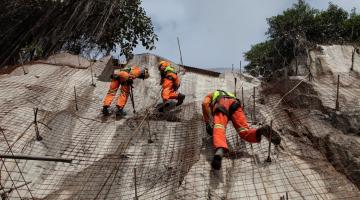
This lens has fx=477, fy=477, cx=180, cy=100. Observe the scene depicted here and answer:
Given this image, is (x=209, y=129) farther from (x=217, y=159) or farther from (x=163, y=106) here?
(x=163, y=106)

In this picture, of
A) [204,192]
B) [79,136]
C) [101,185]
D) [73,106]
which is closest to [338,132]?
[204,192]

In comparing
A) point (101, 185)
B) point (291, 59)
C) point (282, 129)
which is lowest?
point (101, 185)

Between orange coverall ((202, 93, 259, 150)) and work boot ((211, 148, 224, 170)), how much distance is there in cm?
6

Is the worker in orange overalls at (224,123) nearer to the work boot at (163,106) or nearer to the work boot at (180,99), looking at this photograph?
the work boot at (163,106)

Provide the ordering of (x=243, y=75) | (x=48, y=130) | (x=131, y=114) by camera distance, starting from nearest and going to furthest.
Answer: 1. (x=48, y=130)
2. (x=131, y=114)
3. (x=243, y=75)

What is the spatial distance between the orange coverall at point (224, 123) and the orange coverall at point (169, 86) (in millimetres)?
1670

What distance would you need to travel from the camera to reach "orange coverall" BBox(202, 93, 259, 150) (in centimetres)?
627

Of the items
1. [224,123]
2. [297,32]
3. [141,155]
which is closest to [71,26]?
[297,32]

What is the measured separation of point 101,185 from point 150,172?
712 millimetres

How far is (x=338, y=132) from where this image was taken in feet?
23.3

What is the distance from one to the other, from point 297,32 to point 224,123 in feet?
22.0

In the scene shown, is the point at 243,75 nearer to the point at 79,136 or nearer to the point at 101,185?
the point at 79,136

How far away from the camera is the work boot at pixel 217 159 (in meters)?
6.14

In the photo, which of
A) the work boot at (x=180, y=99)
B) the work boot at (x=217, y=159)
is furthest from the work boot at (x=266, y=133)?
the work boot at (x=180, y=99)
